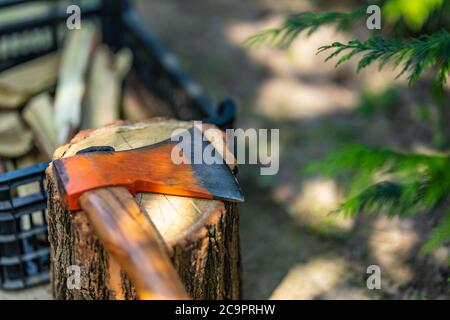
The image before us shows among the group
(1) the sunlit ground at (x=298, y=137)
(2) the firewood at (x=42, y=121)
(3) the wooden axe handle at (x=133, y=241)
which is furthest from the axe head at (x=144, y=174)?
(2) the firewood at (x=42, y=121)

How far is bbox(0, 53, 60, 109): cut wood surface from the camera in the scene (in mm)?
5746

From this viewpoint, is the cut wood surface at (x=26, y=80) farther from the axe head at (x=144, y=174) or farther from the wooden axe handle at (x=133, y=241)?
the wooden axe handle at (x=133, y=241)

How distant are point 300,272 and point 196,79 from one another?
2671 millimetres

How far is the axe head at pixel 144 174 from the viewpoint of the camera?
3221 mm

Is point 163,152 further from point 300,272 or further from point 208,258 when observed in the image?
point 300,272

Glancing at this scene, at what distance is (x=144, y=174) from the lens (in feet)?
11.0

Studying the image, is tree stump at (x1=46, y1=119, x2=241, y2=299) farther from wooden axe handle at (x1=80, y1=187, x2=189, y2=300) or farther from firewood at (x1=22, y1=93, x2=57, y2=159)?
firewood at (x1=22, y1=93, x2=57, y2=159)

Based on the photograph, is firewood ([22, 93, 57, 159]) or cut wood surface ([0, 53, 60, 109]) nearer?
firewood ([22, 93, 57, 159])

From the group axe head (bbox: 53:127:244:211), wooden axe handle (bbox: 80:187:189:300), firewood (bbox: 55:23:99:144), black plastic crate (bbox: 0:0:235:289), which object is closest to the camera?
wooden axe handle (bbox: 80:187:189:300)

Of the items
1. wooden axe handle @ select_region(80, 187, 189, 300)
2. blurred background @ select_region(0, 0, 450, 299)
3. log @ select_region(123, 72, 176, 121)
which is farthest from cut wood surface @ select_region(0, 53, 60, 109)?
wooden axe handle @ select_region(80, 187, 189, 300)

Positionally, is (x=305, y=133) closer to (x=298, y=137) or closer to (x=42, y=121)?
(x=298, y=137)

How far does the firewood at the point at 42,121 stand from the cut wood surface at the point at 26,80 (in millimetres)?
95

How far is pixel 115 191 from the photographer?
3217 millimetres

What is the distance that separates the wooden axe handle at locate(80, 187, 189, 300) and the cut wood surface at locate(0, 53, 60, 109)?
113 inches
